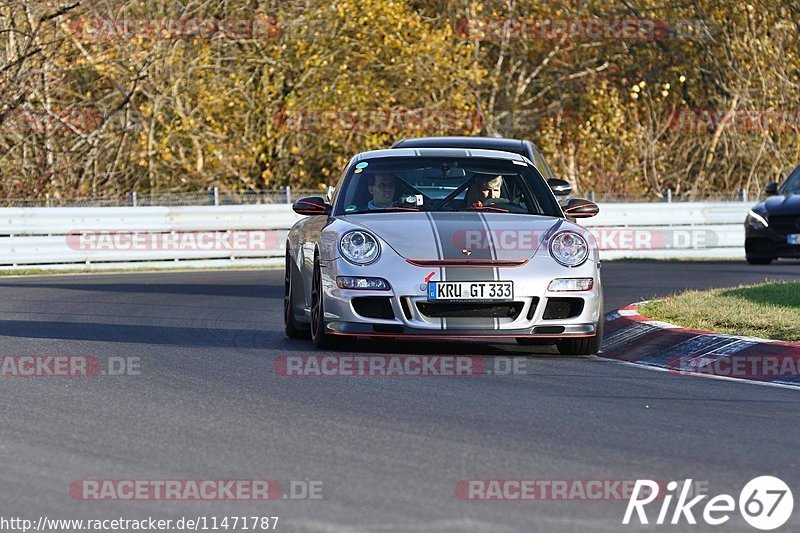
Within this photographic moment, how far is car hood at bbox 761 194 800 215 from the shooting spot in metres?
22.7

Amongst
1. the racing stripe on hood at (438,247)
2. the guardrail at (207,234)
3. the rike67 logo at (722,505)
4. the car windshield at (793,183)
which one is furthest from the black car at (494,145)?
the rike67 logo at (722,505)

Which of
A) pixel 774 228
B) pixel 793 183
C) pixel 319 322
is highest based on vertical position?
pixel 319 322

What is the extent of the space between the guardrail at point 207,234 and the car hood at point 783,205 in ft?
13.2

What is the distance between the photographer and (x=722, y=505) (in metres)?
5.46

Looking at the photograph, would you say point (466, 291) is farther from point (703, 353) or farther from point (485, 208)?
point (703, 353)

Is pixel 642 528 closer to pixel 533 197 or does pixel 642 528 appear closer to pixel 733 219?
pixel 533 197

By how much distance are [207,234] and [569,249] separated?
16.0 metres

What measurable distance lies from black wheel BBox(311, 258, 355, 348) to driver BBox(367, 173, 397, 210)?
640 millimetres

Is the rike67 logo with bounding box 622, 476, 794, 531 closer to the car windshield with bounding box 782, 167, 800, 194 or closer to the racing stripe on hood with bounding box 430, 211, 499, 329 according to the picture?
the racing stripe on hood with bounding box 430, 211, 499, 329

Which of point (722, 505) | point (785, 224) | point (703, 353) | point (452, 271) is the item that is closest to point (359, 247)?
point (452, 271)

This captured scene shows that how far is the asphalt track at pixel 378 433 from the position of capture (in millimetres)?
5391

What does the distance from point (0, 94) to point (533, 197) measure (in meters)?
21.0

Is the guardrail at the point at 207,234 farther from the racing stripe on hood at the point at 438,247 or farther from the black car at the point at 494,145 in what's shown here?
the racing stripe on hood at the point at 438,247

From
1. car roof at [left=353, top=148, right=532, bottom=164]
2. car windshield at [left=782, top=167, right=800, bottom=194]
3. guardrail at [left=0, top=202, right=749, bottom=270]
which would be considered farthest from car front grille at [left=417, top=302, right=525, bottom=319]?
guardrail at [left=0, top=202, right=749, bottom=270]
